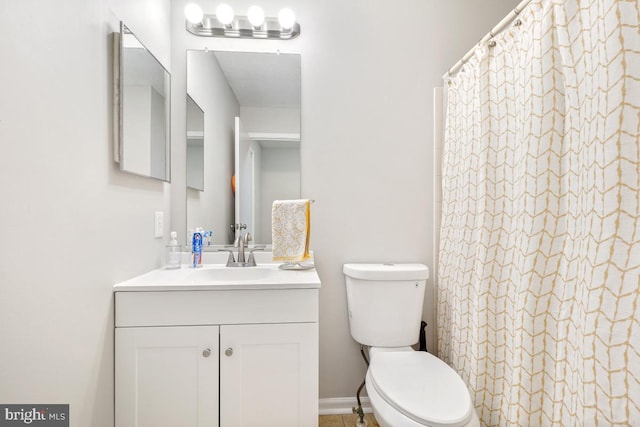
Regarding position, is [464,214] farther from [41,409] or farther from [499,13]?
[41,409]

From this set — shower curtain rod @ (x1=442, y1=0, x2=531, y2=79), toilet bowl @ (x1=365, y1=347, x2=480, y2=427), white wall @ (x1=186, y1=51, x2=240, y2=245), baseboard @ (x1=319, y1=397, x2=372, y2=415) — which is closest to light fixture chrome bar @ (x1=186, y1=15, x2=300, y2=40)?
white wall @ (x1=186, y1=51, x2=240, y2=245)

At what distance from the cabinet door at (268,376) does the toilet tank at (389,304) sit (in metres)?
0.42

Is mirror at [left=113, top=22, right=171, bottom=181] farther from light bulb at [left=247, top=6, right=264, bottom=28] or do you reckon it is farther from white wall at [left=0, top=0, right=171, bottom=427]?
light bulb at [left=247, top=6, right=264, bottom=28]

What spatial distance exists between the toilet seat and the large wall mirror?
2.88ft

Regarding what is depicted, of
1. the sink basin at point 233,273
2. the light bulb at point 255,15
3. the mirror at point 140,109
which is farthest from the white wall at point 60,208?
Answer: the light bulb at point 255,15

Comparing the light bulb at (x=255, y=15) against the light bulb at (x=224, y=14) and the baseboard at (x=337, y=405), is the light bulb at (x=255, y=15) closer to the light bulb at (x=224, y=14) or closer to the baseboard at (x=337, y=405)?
the light bulb at (x=224, y=14)

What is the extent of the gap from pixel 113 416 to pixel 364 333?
1086 millimetres

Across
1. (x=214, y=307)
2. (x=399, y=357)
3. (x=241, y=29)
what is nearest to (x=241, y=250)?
(x=214, y=307)

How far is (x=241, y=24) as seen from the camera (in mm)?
1639

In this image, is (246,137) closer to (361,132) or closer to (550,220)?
(361,132)

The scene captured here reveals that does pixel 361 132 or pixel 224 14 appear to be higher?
pixel 224 14

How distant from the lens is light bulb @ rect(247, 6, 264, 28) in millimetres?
1579

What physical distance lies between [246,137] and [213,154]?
20cm

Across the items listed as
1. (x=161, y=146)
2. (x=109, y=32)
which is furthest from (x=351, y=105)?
(x=109, y=32)
